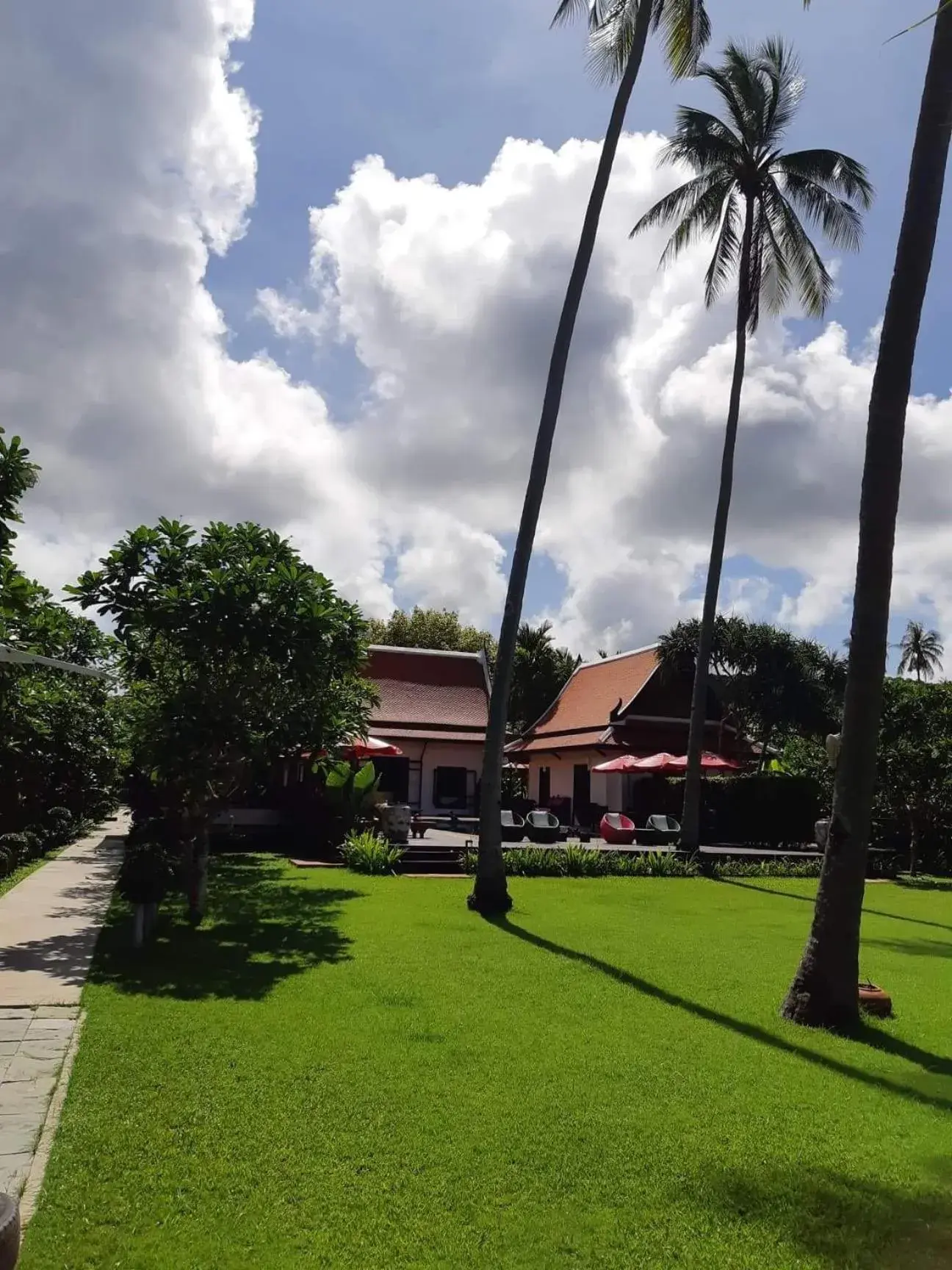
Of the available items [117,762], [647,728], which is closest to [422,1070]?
[117,762]

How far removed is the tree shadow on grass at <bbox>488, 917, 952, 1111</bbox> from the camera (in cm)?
629

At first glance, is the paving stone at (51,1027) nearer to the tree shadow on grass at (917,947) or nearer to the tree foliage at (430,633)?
the tree shadow on grass at (917,947)

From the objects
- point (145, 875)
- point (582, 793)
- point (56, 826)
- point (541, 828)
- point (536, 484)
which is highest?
point (536, 484)

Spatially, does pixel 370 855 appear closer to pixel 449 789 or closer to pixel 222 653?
pixel 222 653

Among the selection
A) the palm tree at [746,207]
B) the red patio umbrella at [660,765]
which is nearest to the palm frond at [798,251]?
the palm tree at [746,207]

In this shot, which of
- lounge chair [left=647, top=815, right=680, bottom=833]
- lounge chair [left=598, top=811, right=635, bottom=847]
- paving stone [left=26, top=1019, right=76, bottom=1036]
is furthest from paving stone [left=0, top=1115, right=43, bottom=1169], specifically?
lounge chair [left=647, top=815, right=680, bottom=833]

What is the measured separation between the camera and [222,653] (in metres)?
11.4

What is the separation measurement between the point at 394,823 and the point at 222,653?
29.8 feet

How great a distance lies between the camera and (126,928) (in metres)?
11.1

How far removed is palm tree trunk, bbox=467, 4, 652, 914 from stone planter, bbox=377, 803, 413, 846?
232 inches

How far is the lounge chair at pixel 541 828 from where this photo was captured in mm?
23203

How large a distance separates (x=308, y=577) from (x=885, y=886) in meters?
15.6

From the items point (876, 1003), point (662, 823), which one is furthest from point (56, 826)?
point (876, 1003)

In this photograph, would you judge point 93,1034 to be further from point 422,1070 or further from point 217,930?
point 217,930
